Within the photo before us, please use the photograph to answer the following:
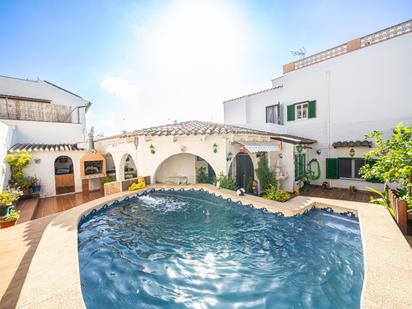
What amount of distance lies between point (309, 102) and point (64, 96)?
30.9 m

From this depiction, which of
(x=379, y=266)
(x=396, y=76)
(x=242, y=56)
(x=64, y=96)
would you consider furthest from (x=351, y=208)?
(x=64, y=96)

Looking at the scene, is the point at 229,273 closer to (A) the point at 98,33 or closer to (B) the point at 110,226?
(B) the point at 110,226

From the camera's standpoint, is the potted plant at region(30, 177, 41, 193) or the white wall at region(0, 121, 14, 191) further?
the potted plant at region(30, 177, 41, 193)

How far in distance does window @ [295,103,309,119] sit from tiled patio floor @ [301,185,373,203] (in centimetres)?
845

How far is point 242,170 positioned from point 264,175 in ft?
10.6

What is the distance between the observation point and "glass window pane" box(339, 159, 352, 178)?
17500 mm

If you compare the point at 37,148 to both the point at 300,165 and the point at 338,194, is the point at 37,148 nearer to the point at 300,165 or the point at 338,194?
the point at 300,165

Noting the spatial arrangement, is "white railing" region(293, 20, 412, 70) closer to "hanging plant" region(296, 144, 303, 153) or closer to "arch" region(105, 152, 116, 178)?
"hanging plant" region(296, 144, 303, 153)

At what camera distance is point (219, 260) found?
22.0ft

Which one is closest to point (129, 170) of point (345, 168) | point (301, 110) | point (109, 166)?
→ point (109, 166)

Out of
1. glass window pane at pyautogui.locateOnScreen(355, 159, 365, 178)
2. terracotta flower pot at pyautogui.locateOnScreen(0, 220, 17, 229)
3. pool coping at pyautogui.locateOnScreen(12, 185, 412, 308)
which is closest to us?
pool coping at pyautogui.locateOnScreen(12, 185, 412, 308)

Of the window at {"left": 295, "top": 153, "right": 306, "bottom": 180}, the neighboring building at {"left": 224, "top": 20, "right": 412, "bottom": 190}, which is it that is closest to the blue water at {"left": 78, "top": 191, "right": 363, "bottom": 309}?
the window at {"left": 295, "top": 153, "right": 306, "bottom": 180}

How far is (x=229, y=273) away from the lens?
601 cm

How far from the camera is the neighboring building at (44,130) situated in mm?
16297
